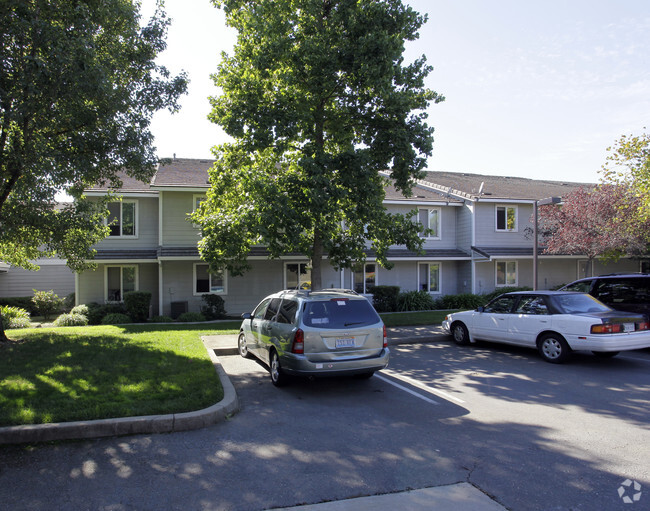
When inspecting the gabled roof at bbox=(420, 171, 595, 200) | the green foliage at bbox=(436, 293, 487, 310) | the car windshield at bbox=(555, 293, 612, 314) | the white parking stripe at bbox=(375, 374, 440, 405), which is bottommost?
the white parking stripe at bbox=(375, 374, 440, 405)

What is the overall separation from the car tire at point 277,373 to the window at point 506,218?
61.4 ft

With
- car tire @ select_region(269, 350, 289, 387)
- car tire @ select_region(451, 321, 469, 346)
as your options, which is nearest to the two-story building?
car tire @ select_region(451, 321, 469, 346)

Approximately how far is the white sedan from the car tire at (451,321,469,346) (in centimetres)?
7

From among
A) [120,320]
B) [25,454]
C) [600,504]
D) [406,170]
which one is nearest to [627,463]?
[600,504]

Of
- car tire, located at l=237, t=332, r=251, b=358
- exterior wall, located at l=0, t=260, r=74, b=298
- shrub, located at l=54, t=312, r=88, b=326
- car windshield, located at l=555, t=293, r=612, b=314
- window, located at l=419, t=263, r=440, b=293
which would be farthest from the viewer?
exterior wall, located at l=0, t=260, r=74, b=298

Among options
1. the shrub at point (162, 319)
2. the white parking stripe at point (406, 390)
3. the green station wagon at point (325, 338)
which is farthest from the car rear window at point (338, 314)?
the shrub at point (162, 319)

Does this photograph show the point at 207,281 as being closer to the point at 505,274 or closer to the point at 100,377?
the point at 100,377

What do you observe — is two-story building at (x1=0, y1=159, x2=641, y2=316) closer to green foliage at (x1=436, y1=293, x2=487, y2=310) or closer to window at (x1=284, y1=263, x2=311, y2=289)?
window at (x1=284, y1=263, x2=311, y2=289)

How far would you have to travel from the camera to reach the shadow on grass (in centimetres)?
579

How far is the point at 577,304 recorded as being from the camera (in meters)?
9.88

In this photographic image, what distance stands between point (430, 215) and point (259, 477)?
2066 cm

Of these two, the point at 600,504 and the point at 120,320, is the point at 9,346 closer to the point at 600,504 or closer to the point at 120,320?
the point at 120,320

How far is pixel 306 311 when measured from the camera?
7504 millimetres

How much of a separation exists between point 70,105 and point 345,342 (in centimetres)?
725
